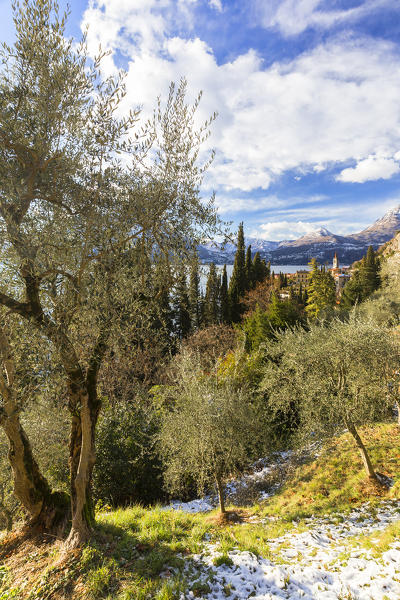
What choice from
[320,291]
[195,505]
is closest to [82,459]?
[195,505]

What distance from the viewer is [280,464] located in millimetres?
16016

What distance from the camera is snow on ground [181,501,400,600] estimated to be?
17.2 feet

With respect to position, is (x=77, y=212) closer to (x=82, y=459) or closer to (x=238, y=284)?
(x=82, y=459)

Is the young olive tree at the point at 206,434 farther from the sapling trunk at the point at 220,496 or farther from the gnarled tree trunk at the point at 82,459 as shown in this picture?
the gnarled tree trunk at the point at 82,459

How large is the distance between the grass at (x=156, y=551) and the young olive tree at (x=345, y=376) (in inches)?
115

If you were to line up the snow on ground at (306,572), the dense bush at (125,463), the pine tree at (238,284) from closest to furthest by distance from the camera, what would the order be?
the snow on ground at (306,572), the dense bush at (125,463), the pine tree at (238,284)

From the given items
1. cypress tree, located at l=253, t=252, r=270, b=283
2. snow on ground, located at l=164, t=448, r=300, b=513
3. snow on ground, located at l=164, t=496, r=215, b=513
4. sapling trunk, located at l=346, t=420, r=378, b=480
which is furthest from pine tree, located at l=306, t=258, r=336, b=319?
snow on ground, located at l=164, t=496, r=215, b=513

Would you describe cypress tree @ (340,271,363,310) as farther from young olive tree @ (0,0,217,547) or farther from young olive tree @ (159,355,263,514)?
young olive tree @ (0,0,217,547)

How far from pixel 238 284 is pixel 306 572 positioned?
142ft

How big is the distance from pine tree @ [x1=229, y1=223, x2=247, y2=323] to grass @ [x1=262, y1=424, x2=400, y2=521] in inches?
1213

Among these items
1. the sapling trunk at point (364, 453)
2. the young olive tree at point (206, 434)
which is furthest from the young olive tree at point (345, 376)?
the young olive tree at point (206, 434)

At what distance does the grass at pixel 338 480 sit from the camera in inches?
414

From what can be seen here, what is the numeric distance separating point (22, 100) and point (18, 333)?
5229 mm

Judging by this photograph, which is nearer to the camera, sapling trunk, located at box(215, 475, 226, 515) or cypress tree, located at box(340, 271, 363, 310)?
sapling trunk, located at box(215, 475, 226, 515)
